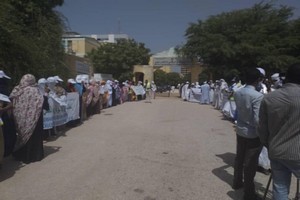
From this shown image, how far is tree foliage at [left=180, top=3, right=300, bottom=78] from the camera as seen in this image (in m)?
38.2

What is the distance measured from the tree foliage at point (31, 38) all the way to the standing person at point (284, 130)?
32.9 feet

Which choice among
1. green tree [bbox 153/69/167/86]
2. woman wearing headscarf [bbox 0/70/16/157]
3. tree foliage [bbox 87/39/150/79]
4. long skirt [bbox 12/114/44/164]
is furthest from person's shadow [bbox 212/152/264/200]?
green tree [bbox 153/69/167/86]

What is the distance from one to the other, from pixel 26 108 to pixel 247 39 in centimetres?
3314

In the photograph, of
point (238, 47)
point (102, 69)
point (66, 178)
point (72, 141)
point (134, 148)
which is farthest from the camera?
point (102, 69)

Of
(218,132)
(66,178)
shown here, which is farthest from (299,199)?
(218,132)

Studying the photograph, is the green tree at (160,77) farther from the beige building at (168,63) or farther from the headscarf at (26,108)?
the headscarf at (26,108)

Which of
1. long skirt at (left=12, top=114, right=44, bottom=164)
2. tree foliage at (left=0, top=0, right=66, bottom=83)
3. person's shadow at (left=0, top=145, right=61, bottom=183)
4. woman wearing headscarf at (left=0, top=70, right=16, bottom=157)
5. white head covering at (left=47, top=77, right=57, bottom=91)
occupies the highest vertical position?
tree foliage at (left=0, top=0, right=66, bottom=83)

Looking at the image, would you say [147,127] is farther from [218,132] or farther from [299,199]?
[299,199]

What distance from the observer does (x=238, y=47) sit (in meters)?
38.4

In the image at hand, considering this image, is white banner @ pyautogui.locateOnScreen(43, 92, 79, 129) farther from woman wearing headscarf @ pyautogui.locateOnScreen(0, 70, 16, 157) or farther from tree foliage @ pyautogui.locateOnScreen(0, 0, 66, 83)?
woman wearing headscarf @ pyautogui.locateOnScreen(0, 70, 16, 157)

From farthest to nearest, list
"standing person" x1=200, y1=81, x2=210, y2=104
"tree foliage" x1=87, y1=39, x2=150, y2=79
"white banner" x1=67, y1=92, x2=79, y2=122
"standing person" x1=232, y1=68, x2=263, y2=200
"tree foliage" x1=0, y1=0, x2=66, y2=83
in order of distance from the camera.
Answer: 1. "tree foliage" x1=87, y1=39, x2=150, y2=79
2. "standing person" x1=200, y1=81, x2=210, y2=104
3. "white banner" x1=67, y1=92, x2=79, y2=122
4. "tree foliage" x1=0, y1=0, x2=66, y2=83
5. "standing person" x1=232, y1=68, x2=263, y2=200

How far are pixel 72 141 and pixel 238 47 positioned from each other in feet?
97.0

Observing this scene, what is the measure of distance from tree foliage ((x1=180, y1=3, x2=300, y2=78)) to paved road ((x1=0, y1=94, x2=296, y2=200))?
26.8m

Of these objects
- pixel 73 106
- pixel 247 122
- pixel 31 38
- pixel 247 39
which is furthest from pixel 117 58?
pixel 247 122
